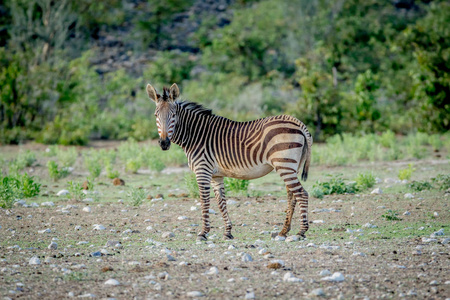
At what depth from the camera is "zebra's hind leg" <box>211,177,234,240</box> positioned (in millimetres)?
8530

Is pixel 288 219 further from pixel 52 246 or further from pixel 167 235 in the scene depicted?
pixel 52 246

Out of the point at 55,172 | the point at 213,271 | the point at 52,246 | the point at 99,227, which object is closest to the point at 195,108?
the point at 99,227

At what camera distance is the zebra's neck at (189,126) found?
8875 millimetres

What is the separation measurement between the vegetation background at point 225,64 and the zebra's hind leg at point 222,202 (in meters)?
14.7

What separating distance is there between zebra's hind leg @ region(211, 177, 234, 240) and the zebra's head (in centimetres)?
111

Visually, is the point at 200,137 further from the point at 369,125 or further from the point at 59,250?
the point at 369,125

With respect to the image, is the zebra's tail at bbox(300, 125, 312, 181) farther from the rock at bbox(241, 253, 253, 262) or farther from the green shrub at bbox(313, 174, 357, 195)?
the green shrub at bbox(313, 174, 357, 195)

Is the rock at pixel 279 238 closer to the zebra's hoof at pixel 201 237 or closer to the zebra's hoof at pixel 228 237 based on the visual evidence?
Answer: the zebra's hoof at pixel 228 237

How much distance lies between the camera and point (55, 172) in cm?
1463

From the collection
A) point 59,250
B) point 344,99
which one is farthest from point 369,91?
point 59,250

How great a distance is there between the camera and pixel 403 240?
25.9 feet

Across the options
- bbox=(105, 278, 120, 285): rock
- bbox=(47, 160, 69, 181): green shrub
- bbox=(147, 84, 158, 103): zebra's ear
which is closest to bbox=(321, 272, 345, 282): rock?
bbox=(105, 278, 120, 285): rock

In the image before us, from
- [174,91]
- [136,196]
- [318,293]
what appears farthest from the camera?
[136,196]

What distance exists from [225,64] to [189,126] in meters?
29.9
